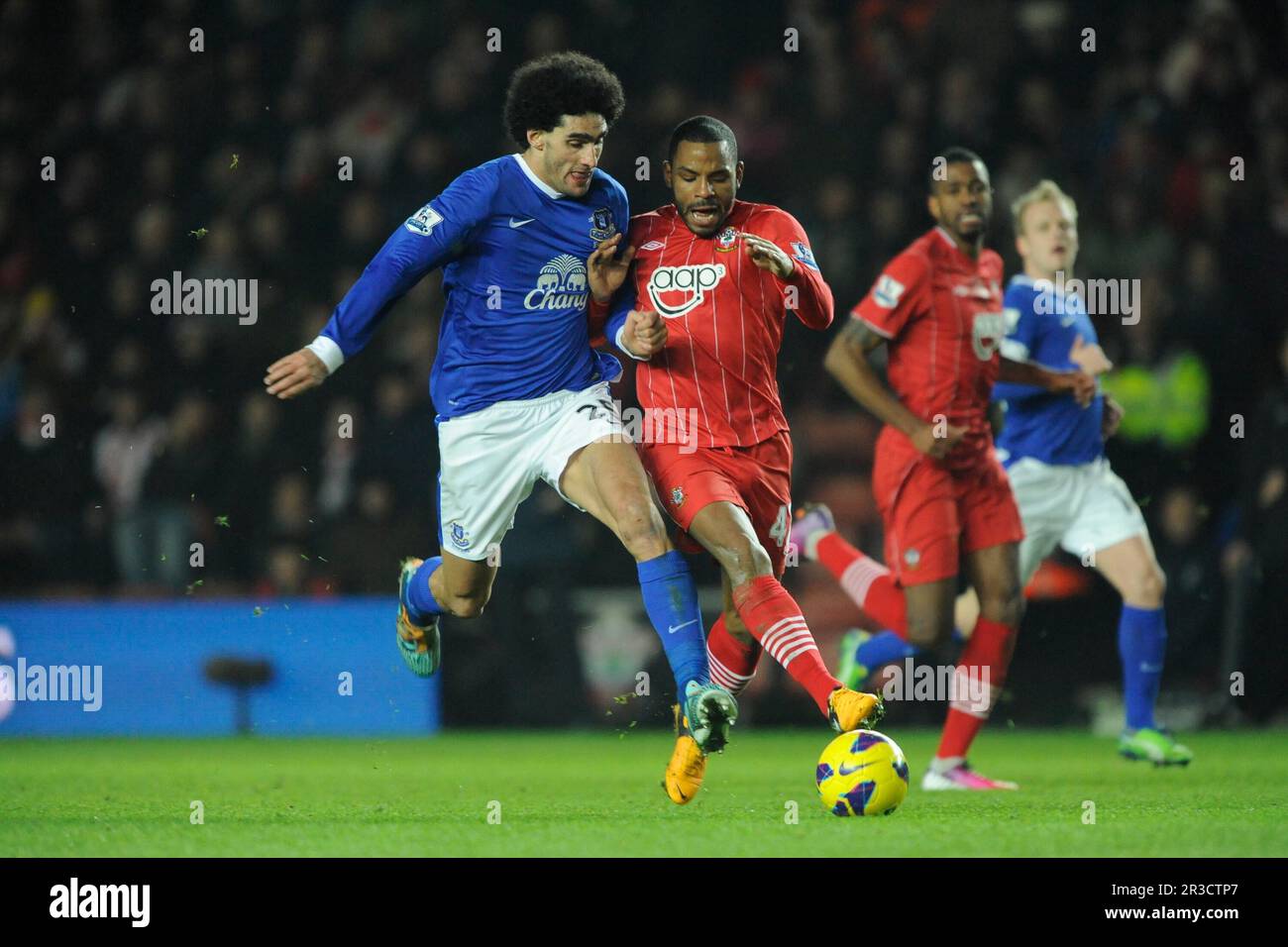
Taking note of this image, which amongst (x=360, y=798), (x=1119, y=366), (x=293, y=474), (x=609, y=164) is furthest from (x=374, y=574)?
(x=1119, y=366)

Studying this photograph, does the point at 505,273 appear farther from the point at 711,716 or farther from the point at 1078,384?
the point at 1078,384

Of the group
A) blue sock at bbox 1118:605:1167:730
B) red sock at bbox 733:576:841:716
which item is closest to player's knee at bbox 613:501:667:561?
red sock at bbox 733:576:841:716

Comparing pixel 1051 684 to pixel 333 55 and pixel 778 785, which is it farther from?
pixel 333 55

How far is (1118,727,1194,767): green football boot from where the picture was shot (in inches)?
296

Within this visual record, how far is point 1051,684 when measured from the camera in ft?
34.7

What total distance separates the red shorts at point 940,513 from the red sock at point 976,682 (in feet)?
1.04

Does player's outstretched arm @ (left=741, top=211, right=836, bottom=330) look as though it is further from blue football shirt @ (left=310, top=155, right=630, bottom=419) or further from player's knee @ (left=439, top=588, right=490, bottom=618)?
player's knee @ (left=439, top=588, right=490, bottom=618)

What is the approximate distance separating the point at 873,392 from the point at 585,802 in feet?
6.38

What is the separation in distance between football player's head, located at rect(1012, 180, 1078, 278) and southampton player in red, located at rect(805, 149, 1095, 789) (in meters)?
0.68

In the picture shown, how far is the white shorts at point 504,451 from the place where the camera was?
5930 mm

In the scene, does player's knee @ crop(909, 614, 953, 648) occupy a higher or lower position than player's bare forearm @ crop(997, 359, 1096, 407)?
lower

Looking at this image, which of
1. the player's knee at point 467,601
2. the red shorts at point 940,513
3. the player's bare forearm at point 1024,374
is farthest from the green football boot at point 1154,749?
the player's knee at point 467,601

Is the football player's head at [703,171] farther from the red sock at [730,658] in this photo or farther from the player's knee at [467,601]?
the player's knee at [467,601]

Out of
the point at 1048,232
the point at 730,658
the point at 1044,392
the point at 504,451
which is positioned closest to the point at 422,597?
the point at 504,451
